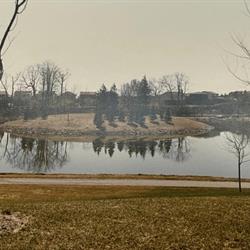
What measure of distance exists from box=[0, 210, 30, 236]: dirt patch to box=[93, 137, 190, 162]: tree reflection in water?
39.9 metres

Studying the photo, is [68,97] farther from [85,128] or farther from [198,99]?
[198,99]

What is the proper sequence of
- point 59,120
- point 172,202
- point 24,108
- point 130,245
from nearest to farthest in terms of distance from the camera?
point 130,245
point 172,202
point 59,120
point 24,108

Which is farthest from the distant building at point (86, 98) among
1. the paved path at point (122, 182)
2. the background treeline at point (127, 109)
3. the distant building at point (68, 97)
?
the paved path at point (122, 182)

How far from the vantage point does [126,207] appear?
42.5 ft

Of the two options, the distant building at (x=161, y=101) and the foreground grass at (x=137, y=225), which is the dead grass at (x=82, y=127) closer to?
the distant building at (x=161, y=101)

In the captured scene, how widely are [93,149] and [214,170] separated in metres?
25.0

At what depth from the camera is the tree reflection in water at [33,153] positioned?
4512 centimetres

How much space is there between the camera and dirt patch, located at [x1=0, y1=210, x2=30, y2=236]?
33.8 feet

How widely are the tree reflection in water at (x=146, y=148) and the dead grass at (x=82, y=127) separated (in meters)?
11.8

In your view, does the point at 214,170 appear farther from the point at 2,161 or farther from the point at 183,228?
the point at 183,228

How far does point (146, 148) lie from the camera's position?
208ft

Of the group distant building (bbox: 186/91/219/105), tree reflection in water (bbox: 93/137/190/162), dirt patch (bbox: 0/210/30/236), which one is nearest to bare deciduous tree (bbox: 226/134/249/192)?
tree reflection in water (bbox: 93/137/190/162)

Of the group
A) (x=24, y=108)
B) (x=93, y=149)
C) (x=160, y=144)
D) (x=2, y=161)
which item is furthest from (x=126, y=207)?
(x=24, y=108)

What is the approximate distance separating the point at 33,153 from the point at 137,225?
153ft
